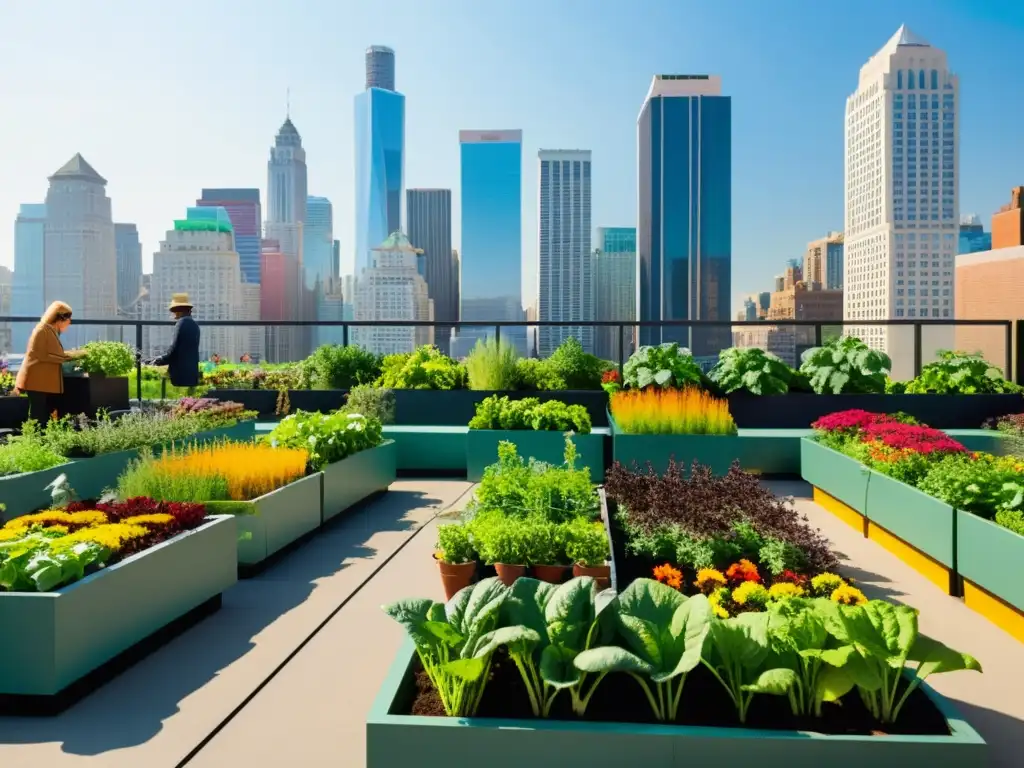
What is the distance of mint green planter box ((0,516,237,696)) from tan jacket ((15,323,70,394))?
12.6ft

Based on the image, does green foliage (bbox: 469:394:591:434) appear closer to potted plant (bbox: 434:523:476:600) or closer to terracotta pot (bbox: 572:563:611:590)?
potted plant (bbox: 434:523:476:600)

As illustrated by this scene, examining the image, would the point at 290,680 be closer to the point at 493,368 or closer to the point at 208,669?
the point at 208,669

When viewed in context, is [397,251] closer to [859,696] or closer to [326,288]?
[326,288]

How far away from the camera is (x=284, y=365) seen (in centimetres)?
984

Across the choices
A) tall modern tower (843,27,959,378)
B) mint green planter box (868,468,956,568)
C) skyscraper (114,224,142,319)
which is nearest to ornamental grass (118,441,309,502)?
mint green planter box (868,468,956,568)

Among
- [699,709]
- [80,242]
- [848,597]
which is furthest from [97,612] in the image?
[80,242]

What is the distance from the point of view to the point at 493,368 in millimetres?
8312

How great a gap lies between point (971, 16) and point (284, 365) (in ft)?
37.9

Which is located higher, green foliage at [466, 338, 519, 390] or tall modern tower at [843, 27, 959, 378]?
tall modern tower at [843, 27, 959, 378]

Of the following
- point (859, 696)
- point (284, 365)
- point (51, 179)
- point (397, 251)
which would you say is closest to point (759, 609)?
point (859, 696)

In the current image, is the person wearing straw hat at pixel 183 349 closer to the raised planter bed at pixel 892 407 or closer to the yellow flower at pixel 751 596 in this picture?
the raised planter bed at pixel 892 407

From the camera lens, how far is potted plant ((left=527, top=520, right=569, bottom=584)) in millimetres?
3209

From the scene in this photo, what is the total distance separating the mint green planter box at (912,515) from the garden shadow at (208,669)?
2.56 metres

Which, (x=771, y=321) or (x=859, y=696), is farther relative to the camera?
A: (x=771, y=321)
